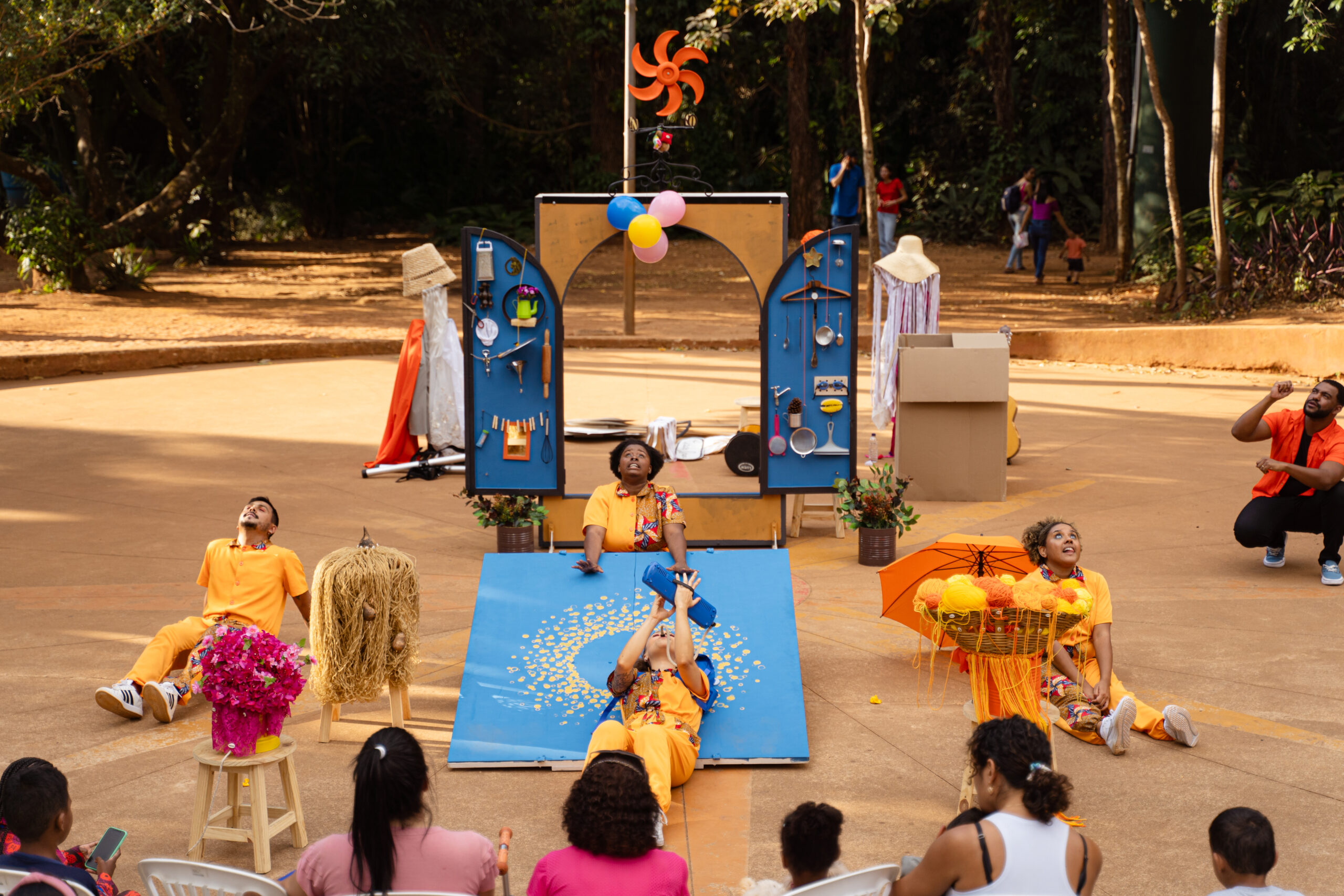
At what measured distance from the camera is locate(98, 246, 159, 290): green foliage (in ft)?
71.9

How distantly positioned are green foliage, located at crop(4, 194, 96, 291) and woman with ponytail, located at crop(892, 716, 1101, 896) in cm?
2067

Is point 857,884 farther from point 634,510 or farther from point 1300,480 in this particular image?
point 1300,480

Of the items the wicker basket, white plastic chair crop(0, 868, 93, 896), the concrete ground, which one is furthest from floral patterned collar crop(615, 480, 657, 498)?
white plastic chair crop(0, 868, 93, 896)

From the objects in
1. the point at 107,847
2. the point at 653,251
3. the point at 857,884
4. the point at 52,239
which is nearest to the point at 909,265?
the point at 653,251

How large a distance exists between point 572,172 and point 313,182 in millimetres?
6696

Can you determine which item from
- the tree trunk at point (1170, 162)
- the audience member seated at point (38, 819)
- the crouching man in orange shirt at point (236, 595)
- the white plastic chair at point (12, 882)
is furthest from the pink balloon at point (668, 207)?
the tree trunk at point (1170, 162)

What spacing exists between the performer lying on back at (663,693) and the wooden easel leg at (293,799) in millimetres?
1159

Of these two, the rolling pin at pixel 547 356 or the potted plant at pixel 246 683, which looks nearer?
the potted plant at pixel 246 683

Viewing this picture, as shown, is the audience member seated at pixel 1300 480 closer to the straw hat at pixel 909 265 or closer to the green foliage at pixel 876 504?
the green foliage at pixel 876 504

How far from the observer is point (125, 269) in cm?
2228

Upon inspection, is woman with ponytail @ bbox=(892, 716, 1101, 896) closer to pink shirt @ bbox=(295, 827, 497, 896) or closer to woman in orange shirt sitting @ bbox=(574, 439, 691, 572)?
pink shirt @ bbox=(295, 827, 497, 896)

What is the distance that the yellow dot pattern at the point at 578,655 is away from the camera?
598 cm

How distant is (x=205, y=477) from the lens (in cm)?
1099

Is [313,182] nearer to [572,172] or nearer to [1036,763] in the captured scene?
[572,172]
